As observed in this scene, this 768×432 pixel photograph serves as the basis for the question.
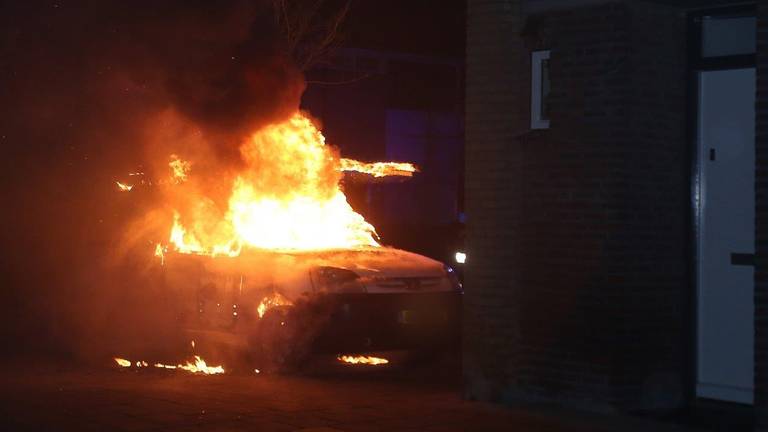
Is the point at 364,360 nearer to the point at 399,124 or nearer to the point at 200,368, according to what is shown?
the point at 200,368

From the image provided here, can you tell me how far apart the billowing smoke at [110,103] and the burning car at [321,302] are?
2752 mm

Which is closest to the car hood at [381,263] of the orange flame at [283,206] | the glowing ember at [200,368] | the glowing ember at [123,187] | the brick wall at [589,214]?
the orange flame at [283,206]

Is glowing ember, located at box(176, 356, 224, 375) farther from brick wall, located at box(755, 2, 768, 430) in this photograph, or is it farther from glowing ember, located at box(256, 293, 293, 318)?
brick wall, located at box(755, 2, 768, 430)

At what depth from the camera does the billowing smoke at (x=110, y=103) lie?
1495 centimetres

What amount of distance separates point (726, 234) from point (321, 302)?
13.5ft

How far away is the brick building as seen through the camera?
9148mm

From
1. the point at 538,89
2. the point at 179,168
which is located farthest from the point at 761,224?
the point at 179,168

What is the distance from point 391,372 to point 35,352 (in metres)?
4.41

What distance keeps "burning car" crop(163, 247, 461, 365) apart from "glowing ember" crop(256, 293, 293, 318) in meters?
0.01

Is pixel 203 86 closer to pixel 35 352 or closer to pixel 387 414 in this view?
pixel 35 352

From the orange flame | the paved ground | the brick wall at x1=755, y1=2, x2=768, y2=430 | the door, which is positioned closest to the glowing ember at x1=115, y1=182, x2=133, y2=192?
the orange flame

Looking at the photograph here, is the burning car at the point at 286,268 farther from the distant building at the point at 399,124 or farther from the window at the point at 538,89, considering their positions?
the distant building at the point at 399,124

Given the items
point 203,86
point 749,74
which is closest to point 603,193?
point 749,74

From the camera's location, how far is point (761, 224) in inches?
333
